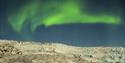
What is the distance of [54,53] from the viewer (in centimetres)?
2745

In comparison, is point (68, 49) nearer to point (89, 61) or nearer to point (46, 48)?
point (46, 48)

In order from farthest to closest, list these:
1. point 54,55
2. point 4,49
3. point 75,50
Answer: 1. point 75,50
2. point 4,49
3. point 54,55

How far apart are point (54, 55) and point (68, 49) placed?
4.29 metres

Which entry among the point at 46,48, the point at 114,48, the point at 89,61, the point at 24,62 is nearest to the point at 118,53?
the point at 114,48

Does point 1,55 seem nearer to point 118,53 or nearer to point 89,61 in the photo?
point 89,61

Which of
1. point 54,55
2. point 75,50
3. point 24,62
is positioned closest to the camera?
point 24,62

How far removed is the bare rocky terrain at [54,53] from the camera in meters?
25.6

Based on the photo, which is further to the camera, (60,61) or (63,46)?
(63,46)

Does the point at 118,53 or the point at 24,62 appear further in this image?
the point at 118,53

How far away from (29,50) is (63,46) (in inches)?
158

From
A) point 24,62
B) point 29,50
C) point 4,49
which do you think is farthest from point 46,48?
point 24,62

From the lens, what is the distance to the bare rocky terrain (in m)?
25.6

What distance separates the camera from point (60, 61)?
25.3 m

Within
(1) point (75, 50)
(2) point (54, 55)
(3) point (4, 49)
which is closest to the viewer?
(2) point (54, 55)
